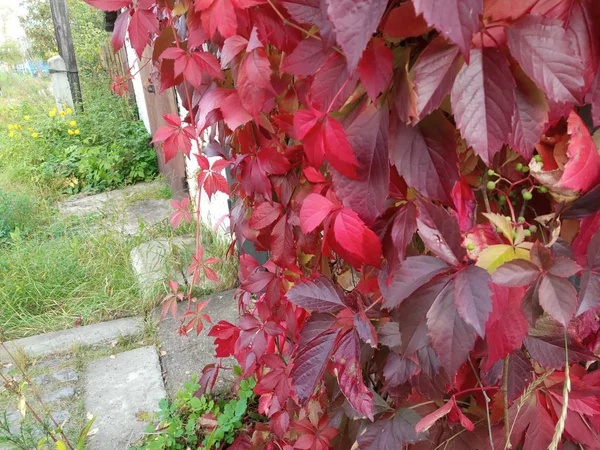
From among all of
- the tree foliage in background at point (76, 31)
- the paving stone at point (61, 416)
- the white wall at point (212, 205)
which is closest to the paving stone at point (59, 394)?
the paving stone at point (61, 416)

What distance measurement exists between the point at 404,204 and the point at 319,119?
0.19m

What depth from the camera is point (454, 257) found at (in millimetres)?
563

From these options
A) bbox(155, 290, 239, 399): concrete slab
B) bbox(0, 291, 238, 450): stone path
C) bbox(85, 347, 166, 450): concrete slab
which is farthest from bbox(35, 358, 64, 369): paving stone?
bbox(155, 290, 239, 399): concrete slab

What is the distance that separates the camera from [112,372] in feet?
8.02

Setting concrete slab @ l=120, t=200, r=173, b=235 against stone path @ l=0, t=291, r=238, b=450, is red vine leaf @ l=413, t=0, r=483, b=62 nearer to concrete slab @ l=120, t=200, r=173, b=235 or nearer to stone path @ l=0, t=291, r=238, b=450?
stone path @ l=0, t=291, r=238, b=450

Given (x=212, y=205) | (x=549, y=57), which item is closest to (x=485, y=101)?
(x=549, y=57)

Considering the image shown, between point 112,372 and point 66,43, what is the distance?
802 cm

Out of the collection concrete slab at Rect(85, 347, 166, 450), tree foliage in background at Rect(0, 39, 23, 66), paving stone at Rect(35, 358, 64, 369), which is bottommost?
concrete slab at Rect(85, 347, 166, 450)

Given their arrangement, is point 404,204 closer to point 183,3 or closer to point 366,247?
point 366,247

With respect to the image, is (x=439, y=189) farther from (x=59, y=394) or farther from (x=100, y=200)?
(x=100, y=200)

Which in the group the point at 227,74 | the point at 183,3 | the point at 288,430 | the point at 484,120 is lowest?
the point at 288,430

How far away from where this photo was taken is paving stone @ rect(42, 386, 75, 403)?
7.56 feet

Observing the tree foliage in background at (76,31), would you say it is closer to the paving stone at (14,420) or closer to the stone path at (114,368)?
the stone path at (114,368)

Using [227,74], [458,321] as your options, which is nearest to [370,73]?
[458,321]
